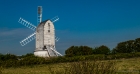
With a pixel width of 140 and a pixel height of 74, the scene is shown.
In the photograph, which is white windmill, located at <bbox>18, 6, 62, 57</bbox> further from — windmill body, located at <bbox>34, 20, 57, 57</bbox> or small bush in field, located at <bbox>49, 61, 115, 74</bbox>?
small bush in field, located at <bbox>49, 61, 115, 74</bbox>

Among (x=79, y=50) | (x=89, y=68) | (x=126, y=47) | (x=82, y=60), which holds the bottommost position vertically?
(x=89, y=68)

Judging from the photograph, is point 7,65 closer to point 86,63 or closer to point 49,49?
point 49,49

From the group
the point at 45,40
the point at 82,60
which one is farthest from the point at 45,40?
the point at 82,60

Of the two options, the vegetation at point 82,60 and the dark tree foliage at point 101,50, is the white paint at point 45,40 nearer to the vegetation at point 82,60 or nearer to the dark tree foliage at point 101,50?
the vegetation at point 82,60

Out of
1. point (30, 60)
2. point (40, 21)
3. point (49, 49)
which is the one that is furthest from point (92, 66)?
point (40, 21)

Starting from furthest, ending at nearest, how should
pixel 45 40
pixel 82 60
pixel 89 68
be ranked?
pixel 45 40, pixel 82 60, pixel 89 68

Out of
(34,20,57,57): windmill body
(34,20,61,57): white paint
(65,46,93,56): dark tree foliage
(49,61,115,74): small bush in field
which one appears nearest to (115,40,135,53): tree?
(65,46,93,56): dark tree foliage

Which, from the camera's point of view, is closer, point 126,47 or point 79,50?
point 79,50

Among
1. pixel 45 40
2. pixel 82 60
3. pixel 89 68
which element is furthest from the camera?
pixel 45 40

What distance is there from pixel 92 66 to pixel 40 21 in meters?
51.4

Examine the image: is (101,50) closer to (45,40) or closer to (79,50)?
(79,50)

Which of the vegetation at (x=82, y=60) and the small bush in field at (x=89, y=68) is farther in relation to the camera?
the vegetation at (x=82, y=60)

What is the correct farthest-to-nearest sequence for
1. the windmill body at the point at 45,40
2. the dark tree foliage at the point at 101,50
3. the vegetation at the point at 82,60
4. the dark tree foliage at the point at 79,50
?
the dark tree foliage at the point at 101,50, the dark tree foliage at the point at 79,50, the windmill body at the point at 45,40, the vegetation at the point at 82,60

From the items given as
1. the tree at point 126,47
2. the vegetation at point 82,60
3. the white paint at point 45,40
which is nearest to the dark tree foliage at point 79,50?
the vegetation at point 82,60
